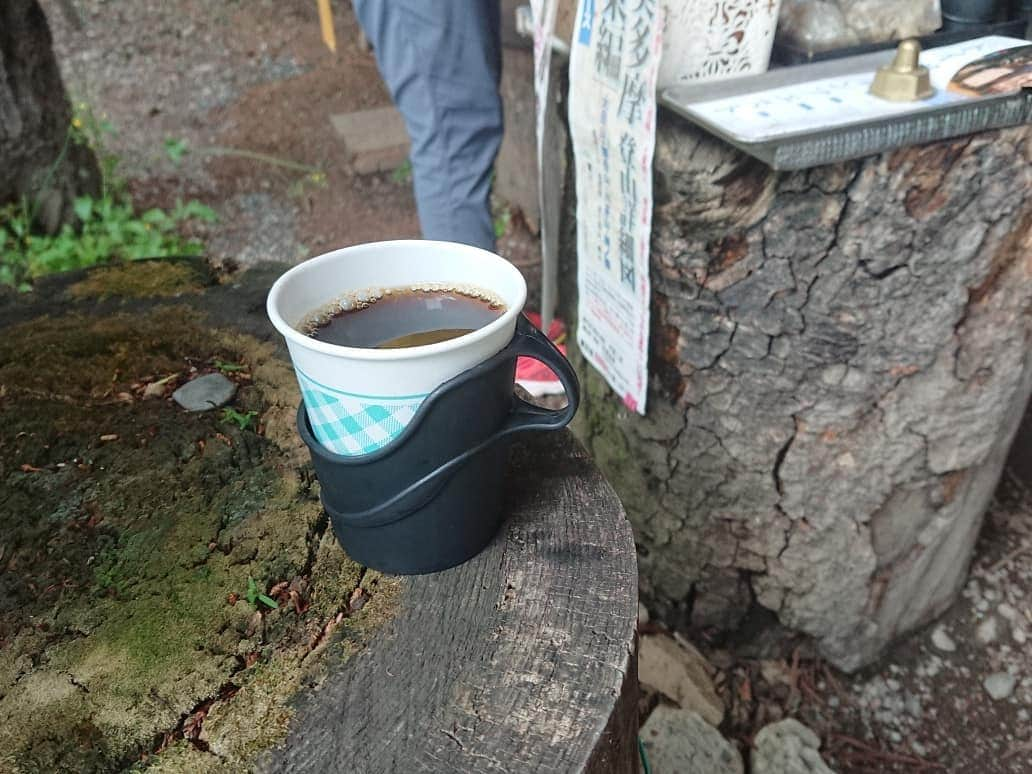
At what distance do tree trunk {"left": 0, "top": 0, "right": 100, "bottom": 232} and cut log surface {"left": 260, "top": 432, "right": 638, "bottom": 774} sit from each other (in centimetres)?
308

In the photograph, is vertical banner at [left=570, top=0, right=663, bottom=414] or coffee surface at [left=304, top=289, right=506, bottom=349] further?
vertical banner at [left=570, top=0, right=663, bottom=414]

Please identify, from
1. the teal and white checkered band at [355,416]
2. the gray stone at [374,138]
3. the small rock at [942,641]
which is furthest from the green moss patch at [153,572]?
the gray stone at [374,138]

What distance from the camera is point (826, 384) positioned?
1543 millimetres

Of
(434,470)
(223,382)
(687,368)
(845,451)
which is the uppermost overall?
(434,470)

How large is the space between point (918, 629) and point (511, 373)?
1.63m

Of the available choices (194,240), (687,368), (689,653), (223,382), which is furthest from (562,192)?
(194,240)

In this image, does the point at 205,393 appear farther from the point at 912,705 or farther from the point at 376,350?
the point at 912,705

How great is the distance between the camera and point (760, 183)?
1.38 metres

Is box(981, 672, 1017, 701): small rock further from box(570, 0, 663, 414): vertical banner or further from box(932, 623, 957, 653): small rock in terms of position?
box(570, 0, 663, 414): vertical banner

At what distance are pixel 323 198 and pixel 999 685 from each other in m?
3.56

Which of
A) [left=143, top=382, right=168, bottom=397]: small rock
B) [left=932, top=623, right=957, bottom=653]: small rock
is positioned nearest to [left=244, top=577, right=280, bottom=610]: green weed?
[left=143, top=382, right=168, bottom=397]: small rock

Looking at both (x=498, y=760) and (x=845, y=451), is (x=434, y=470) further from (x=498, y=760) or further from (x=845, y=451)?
(x=845, y=451)

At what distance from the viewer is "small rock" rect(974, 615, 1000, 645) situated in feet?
6.59

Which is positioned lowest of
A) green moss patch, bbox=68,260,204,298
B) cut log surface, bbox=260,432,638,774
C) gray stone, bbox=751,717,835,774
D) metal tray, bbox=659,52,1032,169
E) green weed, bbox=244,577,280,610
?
gray stone, bbox=751,717,835,774
